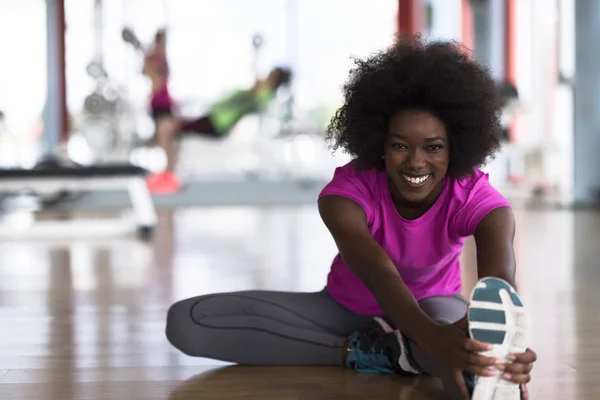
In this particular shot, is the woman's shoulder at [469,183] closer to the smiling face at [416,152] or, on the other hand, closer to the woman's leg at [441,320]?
the smiling face at [416,152]

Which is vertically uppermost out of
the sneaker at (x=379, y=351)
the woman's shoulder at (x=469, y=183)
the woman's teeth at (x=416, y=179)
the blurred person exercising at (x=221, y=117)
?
the blurred person exercising at (x=221, y=117)

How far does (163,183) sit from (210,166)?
0.85 m

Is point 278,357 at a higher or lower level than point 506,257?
lower

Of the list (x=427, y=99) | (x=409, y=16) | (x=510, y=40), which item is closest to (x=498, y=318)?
(x=427, y=99)

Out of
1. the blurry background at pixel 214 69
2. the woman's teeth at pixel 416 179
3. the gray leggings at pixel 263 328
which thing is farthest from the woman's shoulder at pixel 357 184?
the blurry background at pixel 214 69

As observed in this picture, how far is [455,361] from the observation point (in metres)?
1.37

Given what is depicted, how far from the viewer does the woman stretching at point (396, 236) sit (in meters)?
1.60

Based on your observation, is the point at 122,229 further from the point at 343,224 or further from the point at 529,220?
the point at 343,224

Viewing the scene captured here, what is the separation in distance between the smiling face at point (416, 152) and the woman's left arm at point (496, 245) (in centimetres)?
14

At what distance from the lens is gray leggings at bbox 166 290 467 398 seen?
77.1 inches

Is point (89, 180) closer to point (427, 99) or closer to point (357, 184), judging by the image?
point (357, 184)

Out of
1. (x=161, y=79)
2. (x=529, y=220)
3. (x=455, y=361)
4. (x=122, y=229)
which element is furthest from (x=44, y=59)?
(x=455, y=361)

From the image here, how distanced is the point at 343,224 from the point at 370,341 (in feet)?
1.19

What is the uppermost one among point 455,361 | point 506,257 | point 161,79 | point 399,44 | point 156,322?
point 161,79
